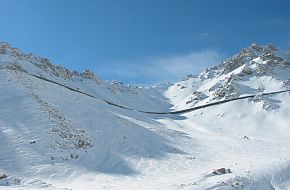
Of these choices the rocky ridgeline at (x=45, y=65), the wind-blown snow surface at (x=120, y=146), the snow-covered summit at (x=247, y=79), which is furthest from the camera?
the snow-covered summit at (x=247, y=79)

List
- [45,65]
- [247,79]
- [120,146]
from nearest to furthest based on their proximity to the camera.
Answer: [120,146]
[45,65]
[247,79]

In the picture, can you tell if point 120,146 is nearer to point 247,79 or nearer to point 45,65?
point 45,65

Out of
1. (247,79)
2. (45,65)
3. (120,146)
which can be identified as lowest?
(120,146)

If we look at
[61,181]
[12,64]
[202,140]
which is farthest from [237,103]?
[61,181]

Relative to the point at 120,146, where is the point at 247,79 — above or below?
above

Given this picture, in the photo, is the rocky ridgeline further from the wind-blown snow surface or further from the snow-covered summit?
the snow-covered summit

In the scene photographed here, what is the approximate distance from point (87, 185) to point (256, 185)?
26.2ft

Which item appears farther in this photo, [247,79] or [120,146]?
[247,79]

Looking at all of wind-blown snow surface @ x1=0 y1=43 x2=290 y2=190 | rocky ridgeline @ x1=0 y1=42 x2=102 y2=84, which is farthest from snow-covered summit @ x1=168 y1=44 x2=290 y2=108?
rocky ridgeline @ x1=0 y1=42 x2=102 y2=84

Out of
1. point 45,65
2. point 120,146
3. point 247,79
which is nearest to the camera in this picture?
point 120,146

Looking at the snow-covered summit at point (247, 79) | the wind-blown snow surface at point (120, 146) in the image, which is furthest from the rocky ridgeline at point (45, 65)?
the snow-covered summit at point (247, 79)

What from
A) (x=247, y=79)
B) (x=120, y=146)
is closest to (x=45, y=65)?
(x=247, y=79)

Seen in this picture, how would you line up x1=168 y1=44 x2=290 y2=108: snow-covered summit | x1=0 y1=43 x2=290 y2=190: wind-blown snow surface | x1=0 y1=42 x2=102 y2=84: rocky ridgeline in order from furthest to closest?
1. x1=168 y1=44 x2=290 y2=108: snow-covered summit
2. x1=0 y1=42 x2=102 y2=84: rocky ridgeline
3. x1=0 y1=43 x2=290 y2=190: wind-blown snow surface

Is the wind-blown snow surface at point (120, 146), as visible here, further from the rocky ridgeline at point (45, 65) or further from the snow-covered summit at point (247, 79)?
the snow-covered summit at point (247, 79)
